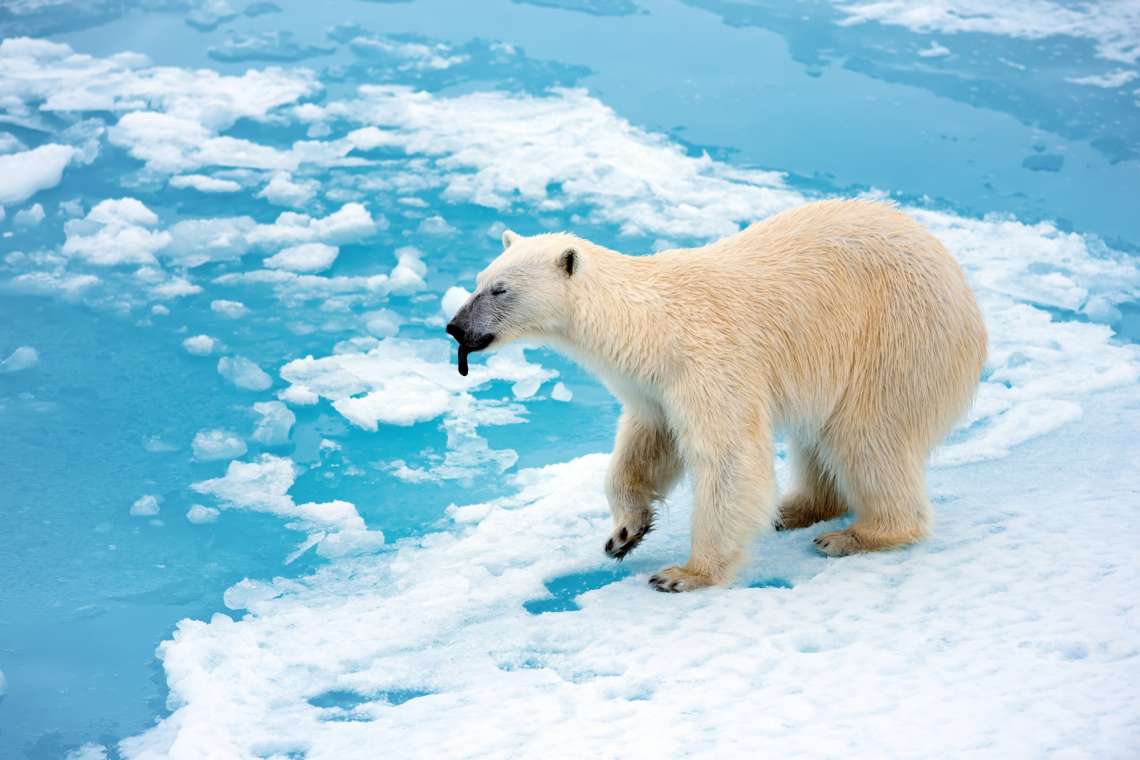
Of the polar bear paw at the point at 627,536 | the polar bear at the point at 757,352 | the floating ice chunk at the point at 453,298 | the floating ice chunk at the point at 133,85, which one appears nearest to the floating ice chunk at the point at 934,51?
the floating ice chunk at the point at 133,85

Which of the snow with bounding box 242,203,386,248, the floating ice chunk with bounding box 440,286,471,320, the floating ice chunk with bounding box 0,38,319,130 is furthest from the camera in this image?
the floating ice chunk with bounding box 0,38,319,130

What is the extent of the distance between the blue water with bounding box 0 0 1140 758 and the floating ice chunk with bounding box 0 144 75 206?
0.44ft

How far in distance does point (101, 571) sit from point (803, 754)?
10.2 feet

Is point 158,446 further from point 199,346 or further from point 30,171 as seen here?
point 30,171

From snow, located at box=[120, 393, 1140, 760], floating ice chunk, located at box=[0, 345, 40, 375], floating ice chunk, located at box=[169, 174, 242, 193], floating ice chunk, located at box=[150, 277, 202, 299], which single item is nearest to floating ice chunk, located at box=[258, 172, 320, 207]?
floating ice chunk, located at box=[169, 174, 242, 193]

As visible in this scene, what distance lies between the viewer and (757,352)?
395 cm

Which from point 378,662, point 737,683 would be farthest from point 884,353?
point 378,662

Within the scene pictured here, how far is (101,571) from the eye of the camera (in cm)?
464

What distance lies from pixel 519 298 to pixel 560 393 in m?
2.29

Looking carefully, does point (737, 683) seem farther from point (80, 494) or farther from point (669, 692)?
point (80, 494)

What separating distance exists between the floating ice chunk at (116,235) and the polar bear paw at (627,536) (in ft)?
14.1

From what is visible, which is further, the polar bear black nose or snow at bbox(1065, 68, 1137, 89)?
snow at bbox(1065, 68, 1137, 89)

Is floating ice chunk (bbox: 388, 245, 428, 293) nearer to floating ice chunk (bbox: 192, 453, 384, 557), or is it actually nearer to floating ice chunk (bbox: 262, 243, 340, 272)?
floating ice chunk (bbox: 262, 243, 340, 272)

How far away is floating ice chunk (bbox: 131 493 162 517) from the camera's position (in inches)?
198
